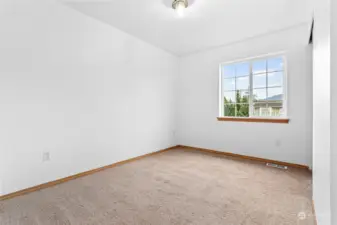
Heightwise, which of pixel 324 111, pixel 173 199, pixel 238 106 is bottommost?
pixel 173 199

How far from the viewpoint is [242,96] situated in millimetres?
3777

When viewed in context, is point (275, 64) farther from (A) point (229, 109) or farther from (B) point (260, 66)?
(A) point (229, 109)

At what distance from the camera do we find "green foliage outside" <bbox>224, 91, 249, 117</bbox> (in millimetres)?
3725

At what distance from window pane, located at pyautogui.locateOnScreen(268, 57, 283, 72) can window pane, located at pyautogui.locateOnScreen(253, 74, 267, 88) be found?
6.7 inches

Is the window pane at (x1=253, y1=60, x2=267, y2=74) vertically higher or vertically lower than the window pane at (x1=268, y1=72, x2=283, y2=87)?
higher

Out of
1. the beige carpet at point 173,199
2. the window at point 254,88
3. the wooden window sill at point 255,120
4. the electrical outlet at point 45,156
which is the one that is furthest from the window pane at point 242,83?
the electrical outlet at point 45,156

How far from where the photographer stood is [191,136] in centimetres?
446

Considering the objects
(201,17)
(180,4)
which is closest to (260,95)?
(201,17)

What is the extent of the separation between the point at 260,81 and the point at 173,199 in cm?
287

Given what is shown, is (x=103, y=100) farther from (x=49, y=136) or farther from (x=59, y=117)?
(x=49, y=136)

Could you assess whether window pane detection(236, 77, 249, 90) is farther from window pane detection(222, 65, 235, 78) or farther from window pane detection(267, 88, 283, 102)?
window pane detection(267, 88, 283, 102)

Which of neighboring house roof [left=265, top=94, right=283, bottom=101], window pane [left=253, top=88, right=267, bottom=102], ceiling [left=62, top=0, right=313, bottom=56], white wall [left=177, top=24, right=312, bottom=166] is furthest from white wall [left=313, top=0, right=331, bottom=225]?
window pane [left=253, top=88, right=267, bottom=102]

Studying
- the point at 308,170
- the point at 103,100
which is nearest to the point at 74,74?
the point at 103,100

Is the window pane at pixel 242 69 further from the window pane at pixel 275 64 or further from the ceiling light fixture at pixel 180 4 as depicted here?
the ceiling light fixture at pixel 180 4
